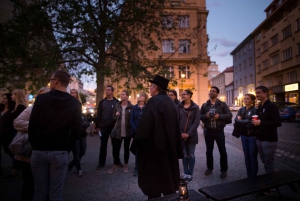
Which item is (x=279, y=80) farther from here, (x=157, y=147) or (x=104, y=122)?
(x=157, y=147)

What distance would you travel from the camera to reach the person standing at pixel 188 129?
5.18 m

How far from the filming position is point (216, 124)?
542 cm

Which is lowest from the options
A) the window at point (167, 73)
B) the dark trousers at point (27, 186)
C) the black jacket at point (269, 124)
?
the dark trousers at point (27, 186)

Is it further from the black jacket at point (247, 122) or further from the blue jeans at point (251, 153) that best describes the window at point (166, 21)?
the blue jeans at point (251, 153)

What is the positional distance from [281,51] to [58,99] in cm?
3815

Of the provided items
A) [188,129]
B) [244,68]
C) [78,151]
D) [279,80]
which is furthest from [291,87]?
[78,151]

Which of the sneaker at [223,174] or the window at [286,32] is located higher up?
the window at [286,32]

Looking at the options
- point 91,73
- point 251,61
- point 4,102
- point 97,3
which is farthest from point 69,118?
point 251,61

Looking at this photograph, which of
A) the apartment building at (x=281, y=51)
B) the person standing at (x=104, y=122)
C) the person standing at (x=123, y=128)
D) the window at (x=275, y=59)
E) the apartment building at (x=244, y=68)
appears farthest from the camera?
the apartment building at (x=244, y=68)

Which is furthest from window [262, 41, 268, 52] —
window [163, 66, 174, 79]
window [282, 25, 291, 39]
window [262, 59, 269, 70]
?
window [163, 66, 174, 79]

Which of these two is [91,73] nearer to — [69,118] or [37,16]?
[37,16]

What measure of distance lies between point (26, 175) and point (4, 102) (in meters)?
2.86

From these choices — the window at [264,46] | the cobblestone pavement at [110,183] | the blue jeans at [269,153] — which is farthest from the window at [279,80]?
the blue jeans at [269,153]

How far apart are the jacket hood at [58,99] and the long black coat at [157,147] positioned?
101 centimetres
